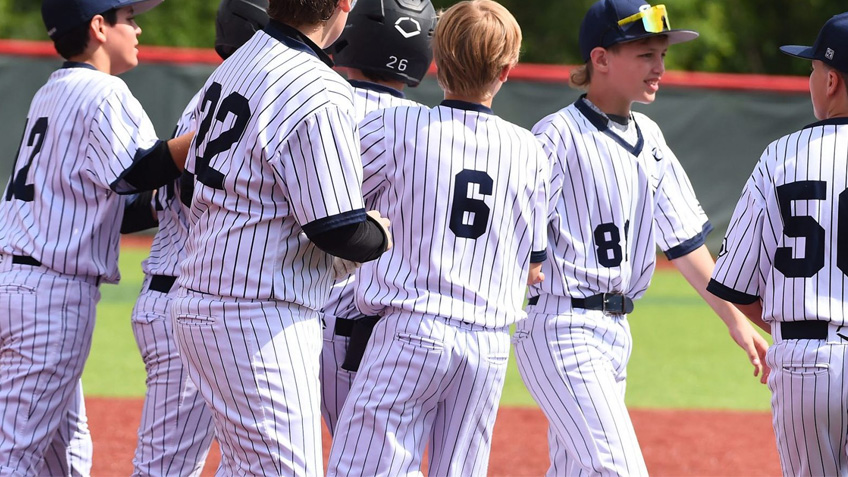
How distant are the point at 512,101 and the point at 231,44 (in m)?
10.5

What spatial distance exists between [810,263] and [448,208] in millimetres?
1023

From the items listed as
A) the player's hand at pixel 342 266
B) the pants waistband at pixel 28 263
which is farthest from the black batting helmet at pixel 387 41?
the pants waistband at pixel 28 263

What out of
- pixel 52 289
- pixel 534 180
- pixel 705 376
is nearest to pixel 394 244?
pixel 534 180

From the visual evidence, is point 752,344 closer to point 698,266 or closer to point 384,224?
point 698,266

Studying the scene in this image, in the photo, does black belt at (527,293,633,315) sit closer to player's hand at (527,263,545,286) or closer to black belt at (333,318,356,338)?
player's hand at (527,263,545,286)

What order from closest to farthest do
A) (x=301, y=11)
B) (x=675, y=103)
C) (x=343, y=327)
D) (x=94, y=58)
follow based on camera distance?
1. (x=301, y=11)
2. (x=343, y=327)
3. (x=94, y=58)
4. (x=675, y=103)

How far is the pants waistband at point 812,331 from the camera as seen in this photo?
3.01 meters

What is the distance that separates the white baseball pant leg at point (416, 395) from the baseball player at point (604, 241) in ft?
1.53

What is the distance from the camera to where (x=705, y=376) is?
8672 mm

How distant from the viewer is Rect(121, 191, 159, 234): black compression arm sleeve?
3.96 m

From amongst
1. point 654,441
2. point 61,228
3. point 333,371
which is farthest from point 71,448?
point 654,441

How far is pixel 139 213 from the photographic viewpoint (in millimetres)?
4004

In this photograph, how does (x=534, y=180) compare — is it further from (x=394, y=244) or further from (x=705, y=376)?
(x=705, y=376)

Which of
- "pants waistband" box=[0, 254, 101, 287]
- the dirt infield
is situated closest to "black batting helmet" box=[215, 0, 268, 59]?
"pants waistband" box=[0, 254, 101, 287]
